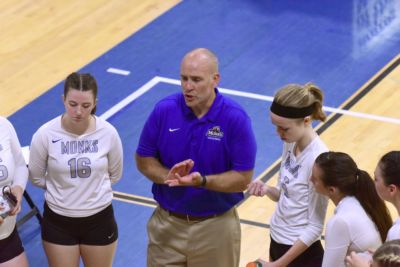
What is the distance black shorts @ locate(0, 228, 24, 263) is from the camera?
277 inches

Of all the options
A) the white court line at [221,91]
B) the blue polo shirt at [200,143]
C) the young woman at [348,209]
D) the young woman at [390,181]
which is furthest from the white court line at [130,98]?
the young woman at [390,181]

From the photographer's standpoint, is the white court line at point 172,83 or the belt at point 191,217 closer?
the belt at point 191,217

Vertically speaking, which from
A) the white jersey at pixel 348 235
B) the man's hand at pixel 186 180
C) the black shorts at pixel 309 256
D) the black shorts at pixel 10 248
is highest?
the man's hand at pixel 186 180

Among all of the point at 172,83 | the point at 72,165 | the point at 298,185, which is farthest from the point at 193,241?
the point at 172,83

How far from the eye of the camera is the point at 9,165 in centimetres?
702

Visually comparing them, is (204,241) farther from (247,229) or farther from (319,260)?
(247,229)

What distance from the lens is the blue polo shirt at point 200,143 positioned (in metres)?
6.51

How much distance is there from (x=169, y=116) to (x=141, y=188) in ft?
11.6

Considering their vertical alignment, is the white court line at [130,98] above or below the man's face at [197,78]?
below

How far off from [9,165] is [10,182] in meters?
0.12

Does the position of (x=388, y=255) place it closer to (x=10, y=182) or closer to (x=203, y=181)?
(x=203, y=181)

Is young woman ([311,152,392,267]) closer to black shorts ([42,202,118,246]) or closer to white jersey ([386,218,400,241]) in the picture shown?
white jersey ([386,218,400,241])

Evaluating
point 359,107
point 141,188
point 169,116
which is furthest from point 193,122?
point 359,107

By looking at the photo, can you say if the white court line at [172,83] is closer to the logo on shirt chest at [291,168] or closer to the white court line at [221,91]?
the white court line at [221,91]
